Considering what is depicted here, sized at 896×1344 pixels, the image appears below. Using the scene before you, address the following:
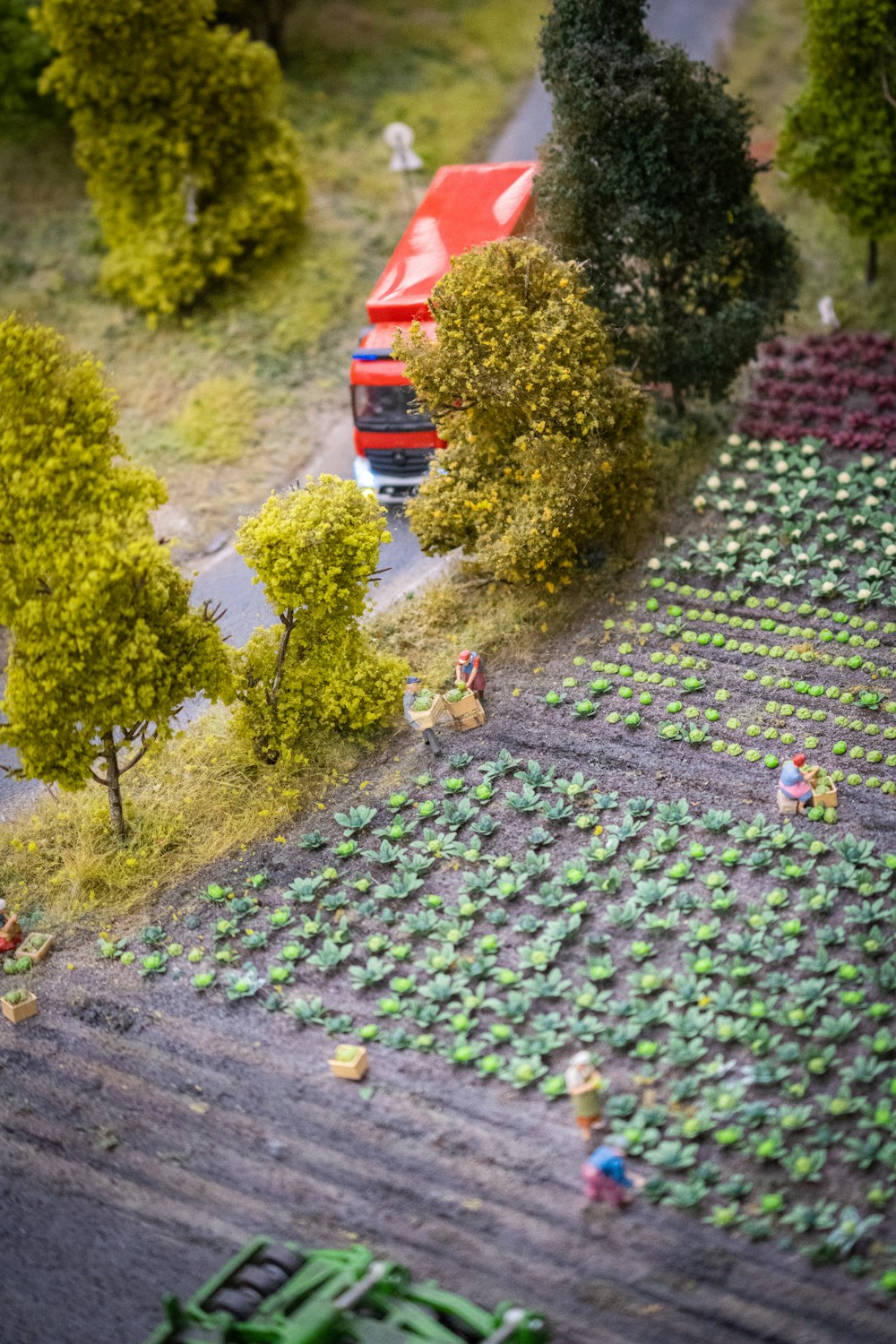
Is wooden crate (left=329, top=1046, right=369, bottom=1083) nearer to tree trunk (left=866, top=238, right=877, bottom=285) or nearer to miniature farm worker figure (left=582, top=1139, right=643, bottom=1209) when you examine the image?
miniature farm worker figure (left=582, top=1139, right=643, bottom=1209)

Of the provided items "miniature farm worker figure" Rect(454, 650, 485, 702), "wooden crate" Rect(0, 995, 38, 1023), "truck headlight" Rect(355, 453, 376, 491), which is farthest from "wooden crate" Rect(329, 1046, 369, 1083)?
"truck headlight" Rect(355, 453, 376, 491)

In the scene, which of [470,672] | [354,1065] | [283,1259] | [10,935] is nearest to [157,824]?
[10,935]

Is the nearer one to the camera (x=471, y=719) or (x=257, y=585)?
(x=471, y=719)

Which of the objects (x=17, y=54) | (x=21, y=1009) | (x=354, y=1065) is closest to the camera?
(x=354, y=1065)

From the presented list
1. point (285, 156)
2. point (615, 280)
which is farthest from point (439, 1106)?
point (285, 156)

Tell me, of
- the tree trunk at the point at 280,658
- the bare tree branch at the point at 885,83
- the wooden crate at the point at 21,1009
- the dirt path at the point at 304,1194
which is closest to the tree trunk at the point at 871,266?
the bare tree branch at the point at 885,83

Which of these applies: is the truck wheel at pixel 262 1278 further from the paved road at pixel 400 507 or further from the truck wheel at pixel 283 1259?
the paved road at pixel 400 507

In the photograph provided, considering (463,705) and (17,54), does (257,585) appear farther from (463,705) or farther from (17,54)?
(17,54)

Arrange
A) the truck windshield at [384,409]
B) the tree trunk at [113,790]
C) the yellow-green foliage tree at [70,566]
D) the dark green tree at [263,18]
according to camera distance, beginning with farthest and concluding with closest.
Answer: the dark green tree at [263,18] < the truck windshield at [384,409] < the tree trunk at [113,790] < the yellow-green foliage tree at [70,566]
